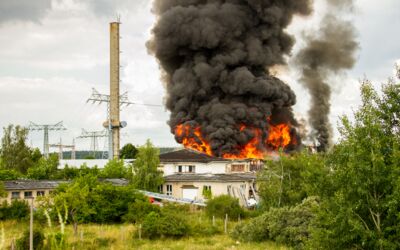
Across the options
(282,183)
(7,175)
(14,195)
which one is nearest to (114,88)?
(7,175)

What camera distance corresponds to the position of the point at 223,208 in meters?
36.4

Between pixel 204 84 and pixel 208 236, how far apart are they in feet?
131

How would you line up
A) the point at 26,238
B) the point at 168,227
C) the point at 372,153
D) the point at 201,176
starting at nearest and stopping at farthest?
the point at 372,153 < the point at 26,238 < the point at 168,227 < the point at 201,176

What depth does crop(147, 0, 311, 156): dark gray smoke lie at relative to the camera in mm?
66562

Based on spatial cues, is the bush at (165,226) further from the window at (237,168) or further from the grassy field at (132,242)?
the window at (237,168)

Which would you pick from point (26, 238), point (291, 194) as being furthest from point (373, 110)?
point (291, 194)

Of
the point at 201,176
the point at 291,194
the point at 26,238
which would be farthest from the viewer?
the point at 201,176

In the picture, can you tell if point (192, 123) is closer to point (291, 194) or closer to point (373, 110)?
point (291, 194)

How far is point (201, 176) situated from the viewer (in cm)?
4728

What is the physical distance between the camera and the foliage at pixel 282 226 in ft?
86.7

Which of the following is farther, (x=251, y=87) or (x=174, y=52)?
(x=174, y=52)

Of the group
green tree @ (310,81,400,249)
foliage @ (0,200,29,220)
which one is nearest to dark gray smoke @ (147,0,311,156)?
foliage @ (0,200,29,220)

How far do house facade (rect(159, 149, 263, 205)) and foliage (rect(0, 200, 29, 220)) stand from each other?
1510 cm

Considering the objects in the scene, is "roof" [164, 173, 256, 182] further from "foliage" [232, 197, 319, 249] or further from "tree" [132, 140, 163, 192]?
"foliage" [232, 197, 319, 249]
